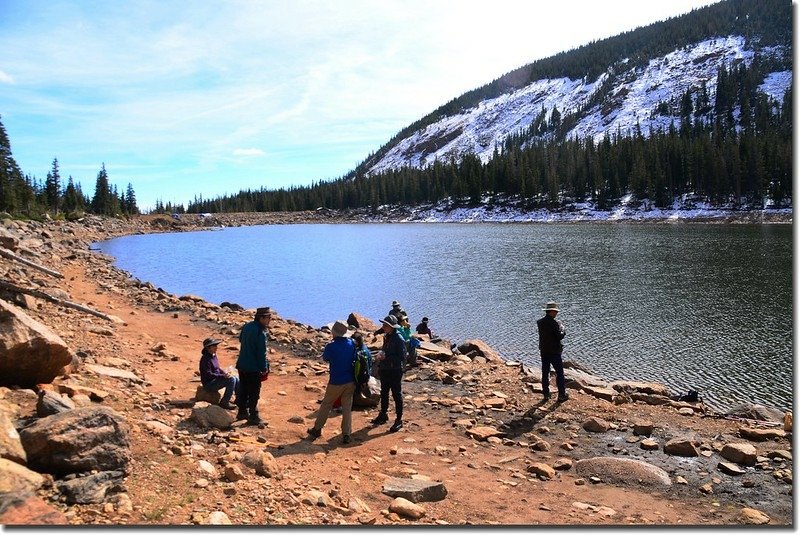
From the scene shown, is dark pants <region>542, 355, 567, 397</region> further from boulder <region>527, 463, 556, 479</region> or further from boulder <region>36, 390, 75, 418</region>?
boulder <region>36, 390, 75, 418</region>

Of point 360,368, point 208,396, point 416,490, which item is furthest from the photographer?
point 208,396

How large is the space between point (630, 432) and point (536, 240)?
63106 millimetres

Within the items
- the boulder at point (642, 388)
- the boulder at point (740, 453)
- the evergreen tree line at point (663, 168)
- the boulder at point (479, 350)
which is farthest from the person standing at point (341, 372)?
the evergreen tree line at point (663, 168)

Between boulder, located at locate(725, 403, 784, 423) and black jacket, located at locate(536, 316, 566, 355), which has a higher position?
black jacket, located at locate(536, 316, 566, 355)

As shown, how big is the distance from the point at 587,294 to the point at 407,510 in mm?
28339

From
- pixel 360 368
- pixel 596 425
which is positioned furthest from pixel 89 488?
pixel 596 425

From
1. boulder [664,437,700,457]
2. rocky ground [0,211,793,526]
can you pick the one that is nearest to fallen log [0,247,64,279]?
rocky ground [0,211,793,526]

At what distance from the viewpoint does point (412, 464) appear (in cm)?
949

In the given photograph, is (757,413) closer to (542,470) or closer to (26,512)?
(542,470)

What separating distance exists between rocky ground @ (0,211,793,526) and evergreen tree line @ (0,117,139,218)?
7613 centimetres

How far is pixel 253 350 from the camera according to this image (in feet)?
35.8

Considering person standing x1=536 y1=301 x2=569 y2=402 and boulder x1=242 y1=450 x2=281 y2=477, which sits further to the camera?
person standing x1=536 y1=301 x2=569 y2=402

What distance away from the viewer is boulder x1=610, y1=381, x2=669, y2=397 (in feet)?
52.8

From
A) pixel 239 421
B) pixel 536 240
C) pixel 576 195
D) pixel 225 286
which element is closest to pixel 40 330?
pixel 239 421
